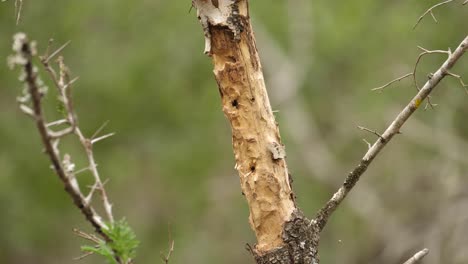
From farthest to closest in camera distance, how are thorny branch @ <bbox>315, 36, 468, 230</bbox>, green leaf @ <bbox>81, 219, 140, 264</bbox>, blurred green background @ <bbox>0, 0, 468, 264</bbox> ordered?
blurred green background @ <bbox>0, 0, 468, 264</bbox> → thorny branch @ <bbox>315, 36, 468, 230</bbox> → green leaf @ <bbox>81, 219, 140, 264</bbox>

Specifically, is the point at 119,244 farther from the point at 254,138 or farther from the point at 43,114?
the point at 254,138

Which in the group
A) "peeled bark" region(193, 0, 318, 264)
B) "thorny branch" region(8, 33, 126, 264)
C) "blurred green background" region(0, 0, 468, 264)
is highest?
"blurred green background" region(0, 0, 468, 264)

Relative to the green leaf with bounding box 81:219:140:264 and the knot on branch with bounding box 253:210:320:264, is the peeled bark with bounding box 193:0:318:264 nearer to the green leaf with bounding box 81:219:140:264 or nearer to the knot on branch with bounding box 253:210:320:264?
the knot on branch with bounding box 253:210:320:264

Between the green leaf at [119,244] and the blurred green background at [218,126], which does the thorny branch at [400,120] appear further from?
the blurred green background at [218,126]

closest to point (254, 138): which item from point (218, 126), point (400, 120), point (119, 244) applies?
point (400, 120)

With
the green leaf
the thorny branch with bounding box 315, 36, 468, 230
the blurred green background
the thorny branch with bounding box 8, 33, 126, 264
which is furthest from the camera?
the blurred green background

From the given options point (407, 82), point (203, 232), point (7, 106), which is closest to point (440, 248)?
point (407, 82)

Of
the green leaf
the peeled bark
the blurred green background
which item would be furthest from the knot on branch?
the blurred green background
